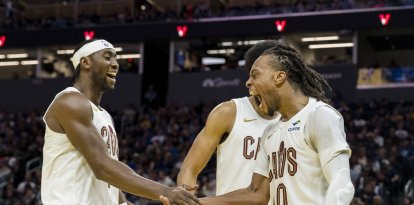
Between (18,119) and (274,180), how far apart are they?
25.4 metres

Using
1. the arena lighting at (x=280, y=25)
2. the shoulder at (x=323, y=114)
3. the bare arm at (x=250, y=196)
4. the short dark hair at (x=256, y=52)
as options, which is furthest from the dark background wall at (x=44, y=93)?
the shoulder at (x=323, y=114)

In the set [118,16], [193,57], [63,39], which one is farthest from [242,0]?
[63,39]

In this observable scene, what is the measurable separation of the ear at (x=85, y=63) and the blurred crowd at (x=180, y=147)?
9523mm

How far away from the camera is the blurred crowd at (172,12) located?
30.1 metres

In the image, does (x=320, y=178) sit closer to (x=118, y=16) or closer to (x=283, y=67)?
(x=283, y=67)

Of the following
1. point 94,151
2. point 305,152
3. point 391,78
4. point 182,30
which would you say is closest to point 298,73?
point 305,152

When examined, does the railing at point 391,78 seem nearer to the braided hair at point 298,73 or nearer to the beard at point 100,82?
the beard at point 100,82

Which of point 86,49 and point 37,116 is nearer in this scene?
point 86,49

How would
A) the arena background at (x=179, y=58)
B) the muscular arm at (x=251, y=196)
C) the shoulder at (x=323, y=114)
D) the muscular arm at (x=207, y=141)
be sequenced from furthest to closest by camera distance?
the arena background at (x=179, y=58) → the muscular arm at (x=207, y=141) → the muscular arm at (x=251, y=196) → the shoulder at (x=323, y=114)

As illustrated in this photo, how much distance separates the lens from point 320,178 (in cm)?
493

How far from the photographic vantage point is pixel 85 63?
650 cm

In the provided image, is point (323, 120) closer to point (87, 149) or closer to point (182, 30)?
point (87, 149)

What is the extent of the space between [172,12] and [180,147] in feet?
33.8

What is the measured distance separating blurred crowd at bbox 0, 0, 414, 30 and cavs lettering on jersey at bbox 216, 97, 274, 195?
23252 mm
